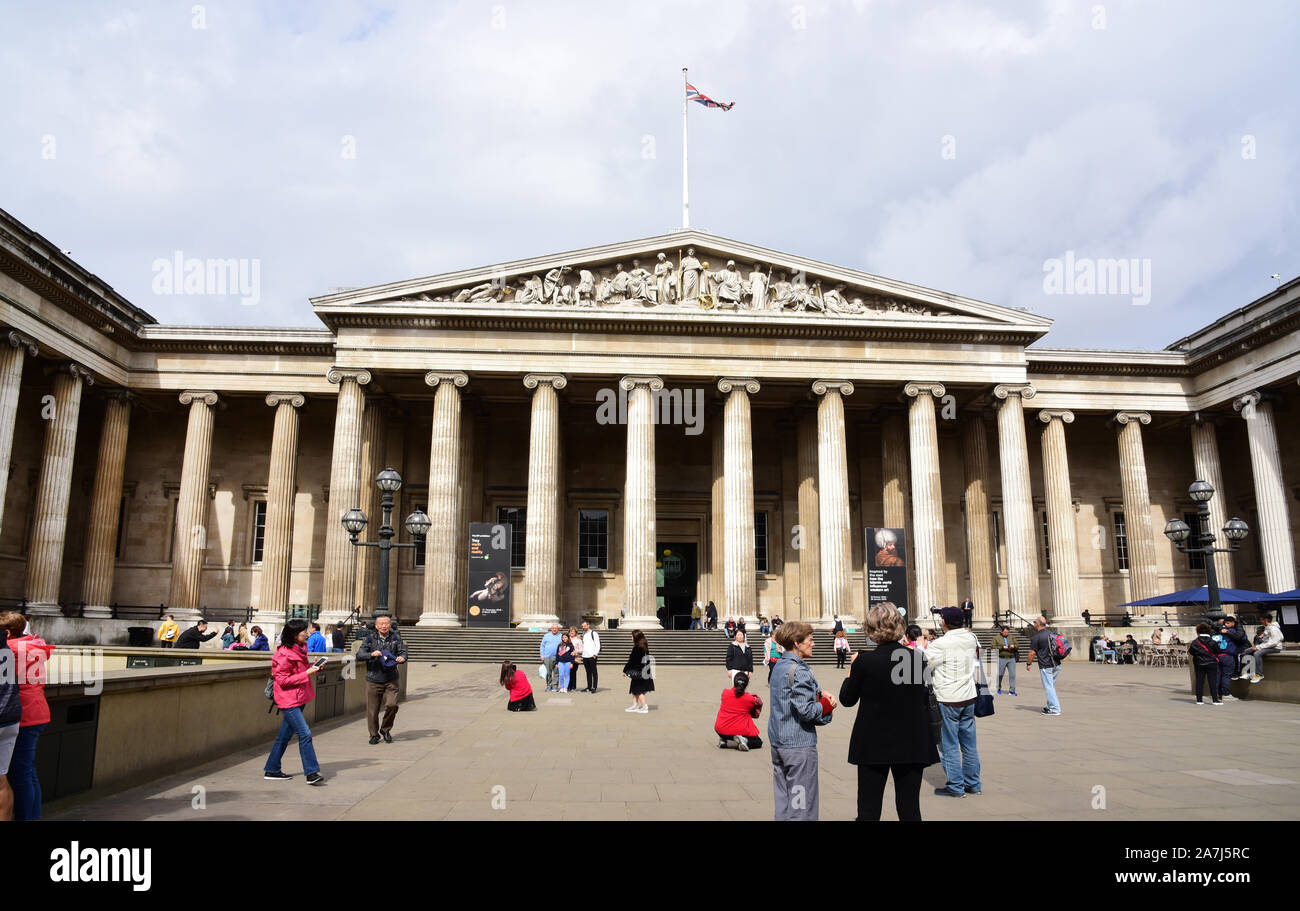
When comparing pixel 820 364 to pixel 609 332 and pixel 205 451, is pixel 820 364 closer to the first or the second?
pixel 609 332

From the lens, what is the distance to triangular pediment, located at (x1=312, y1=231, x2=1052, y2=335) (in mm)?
31828

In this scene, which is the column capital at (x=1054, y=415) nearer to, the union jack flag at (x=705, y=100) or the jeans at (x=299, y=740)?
the union jack flag at (x=705, y=100)

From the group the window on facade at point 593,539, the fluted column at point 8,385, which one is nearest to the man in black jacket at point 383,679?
the fluted column at point 8,385

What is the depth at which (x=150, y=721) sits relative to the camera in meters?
9.23

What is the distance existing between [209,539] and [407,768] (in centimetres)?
3062

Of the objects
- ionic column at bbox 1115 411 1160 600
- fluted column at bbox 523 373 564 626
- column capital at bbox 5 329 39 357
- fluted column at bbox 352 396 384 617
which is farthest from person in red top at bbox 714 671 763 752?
ionic column at bbox 1115 411 1160 600

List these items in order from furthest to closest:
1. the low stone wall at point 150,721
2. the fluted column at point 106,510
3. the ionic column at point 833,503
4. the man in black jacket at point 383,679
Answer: the fluted column at point 106,510
the ionic column at point 833,503
the man in black jacket at point 383,679
the low stone wall at point 150,721

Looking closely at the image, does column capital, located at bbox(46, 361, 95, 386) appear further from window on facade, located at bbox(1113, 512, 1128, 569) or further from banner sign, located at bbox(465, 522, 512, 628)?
window on facade, located at bbox(1113, 512, 1128, 569)

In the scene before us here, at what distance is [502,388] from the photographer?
34.7 m

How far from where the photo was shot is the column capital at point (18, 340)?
2709cm

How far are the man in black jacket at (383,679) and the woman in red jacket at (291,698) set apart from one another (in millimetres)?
2435

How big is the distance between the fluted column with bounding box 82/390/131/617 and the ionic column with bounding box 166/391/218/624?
7.14 feet

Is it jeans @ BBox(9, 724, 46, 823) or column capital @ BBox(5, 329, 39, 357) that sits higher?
column capital @ BBox(5, 329, 39, 357)

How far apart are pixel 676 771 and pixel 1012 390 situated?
1064 inches
